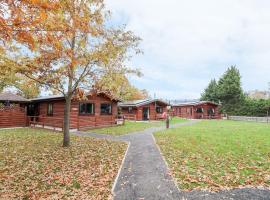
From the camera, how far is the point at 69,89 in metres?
10.9

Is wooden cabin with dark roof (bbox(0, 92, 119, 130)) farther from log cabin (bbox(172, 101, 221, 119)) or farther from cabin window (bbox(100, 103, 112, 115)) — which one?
log cabin (bbox(172, 101, 221, 119))

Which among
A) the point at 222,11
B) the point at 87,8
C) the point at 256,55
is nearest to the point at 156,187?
the point at 87,8

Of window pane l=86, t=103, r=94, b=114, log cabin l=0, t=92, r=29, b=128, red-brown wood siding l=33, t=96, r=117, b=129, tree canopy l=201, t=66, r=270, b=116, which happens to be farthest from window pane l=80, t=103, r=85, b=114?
tree canopy l=201, t=66, r=270, b=116

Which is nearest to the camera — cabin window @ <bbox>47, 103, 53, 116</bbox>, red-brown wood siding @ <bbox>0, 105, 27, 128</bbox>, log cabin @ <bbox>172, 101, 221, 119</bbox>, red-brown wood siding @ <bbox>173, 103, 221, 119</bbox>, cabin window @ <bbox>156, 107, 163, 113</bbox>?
red-brown wood siding @ <bbox>0, 105, 27, 128</bbox>

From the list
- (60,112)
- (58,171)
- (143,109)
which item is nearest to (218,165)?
(58,171)

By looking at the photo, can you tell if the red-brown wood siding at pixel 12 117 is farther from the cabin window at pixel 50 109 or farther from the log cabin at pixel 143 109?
the log cabin at pixel 143 109

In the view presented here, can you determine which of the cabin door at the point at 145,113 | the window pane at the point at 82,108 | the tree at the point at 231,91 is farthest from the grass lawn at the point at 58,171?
the tree at the point at 231,91

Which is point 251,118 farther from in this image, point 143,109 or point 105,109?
point 105,109

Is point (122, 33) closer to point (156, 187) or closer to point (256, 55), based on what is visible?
point (156, 187)

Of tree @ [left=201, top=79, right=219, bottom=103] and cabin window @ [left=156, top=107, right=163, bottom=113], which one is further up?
tree @ [left=201, top=79, right=219, bottom=103]

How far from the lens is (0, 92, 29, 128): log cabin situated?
19.8m

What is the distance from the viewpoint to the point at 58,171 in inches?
274

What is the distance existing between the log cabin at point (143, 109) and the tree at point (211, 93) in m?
16.6

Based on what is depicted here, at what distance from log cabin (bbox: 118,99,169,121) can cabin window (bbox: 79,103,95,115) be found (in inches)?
445
